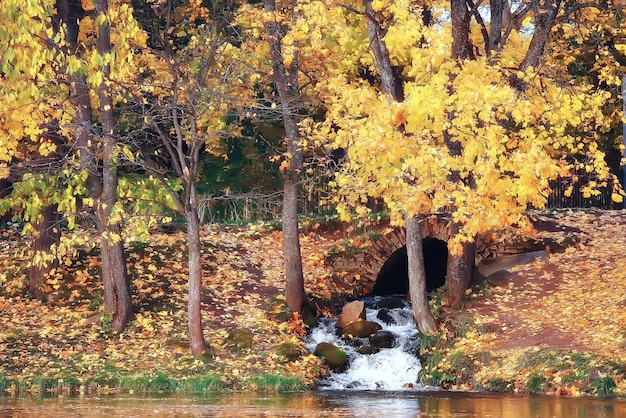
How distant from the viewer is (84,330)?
19750 mm

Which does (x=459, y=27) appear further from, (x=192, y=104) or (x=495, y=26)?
(x=192, y=104)

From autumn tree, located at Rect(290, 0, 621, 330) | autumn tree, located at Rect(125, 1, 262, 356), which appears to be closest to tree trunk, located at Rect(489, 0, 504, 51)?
autumn tree, located at Rect(290, 0, 621, 330)

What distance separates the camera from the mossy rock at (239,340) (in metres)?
19.2

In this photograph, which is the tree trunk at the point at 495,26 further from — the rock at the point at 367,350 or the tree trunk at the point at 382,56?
the rock at the point at 367,350

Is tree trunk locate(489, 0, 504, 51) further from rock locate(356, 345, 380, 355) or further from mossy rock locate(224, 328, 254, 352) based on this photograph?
mossy rock locate(224, 328, 254, 352)

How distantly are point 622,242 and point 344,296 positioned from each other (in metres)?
6.32

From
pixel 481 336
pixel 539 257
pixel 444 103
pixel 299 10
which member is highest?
pixel 299 10

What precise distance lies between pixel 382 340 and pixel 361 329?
57 centimetres

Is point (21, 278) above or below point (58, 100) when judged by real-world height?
below

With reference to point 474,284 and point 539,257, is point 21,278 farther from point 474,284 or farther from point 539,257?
point 539,257

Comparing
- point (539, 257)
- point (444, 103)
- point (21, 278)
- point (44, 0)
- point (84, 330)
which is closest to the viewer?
point (44, 0)

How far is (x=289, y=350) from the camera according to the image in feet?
62.9

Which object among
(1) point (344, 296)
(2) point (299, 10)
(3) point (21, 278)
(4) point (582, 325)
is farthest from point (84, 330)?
(4) point (582, 325)

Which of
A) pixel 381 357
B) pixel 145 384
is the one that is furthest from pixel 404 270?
pixel 145 384
